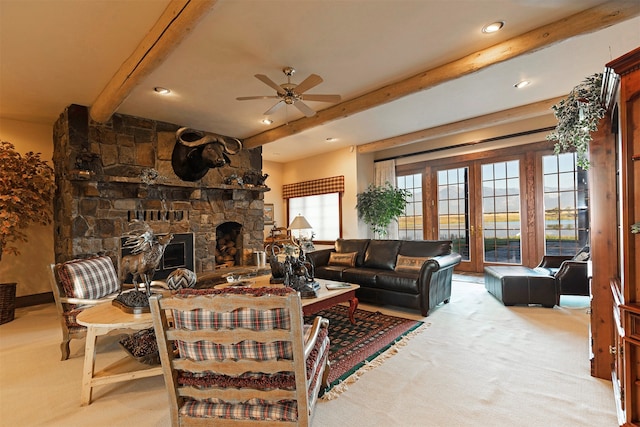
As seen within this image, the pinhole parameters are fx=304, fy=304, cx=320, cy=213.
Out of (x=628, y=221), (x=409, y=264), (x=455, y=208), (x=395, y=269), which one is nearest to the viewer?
(x=628, y=221)

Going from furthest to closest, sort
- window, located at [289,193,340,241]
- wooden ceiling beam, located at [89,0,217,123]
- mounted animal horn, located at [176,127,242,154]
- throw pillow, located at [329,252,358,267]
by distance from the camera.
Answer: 1. window, located at [289,193,340,241]
2. throw pillow, located at [329,252,358,267]
3. mounted animal horn, located at [176,127,242,154]
4. wooden ceiling beam, located at [89,0,217,123]

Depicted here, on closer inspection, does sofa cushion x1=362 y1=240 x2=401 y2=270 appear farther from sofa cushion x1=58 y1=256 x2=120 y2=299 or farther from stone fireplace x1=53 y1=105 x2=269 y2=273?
sofa cushion x1=58 y1=256 x2=120 y2=299

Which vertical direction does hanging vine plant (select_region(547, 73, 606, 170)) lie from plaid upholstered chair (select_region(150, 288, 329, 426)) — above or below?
above

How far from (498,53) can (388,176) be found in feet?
13.9

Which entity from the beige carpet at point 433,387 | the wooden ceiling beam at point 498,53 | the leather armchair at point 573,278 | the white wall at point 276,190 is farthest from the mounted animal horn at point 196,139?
the leather armchair at point 573,278

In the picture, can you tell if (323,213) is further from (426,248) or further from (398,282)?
(398,282)

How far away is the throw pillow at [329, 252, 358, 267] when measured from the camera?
476 cm

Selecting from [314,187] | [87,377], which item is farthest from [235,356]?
[314,187]

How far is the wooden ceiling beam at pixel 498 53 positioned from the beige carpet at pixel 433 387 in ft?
8.73

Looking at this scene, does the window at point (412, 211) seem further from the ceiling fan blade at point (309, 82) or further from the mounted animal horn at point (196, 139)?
the ceiling fan blade at point (309, 82)

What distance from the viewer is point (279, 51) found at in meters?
2.90

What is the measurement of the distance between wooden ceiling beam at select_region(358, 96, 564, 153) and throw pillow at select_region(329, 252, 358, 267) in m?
2.66

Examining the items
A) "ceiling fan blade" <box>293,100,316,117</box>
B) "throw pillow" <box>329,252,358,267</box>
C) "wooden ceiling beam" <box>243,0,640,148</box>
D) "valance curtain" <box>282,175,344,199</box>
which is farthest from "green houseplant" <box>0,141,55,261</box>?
"valance curtain" <box>282,175,344,199</box>

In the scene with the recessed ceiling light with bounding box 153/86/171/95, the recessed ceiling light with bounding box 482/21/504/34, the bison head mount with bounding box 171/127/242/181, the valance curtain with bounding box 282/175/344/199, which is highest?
the recessed ceiling light with bounding box 482/21/504/34
